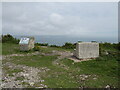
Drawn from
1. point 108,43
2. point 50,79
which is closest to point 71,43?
point 108,43

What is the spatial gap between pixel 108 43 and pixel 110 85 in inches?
760

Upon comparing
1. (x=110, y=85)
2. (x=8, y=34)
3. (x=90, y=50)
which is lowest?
(x=110, y=85)

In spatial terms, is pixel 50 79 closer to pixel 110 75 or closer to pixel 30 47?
pixel 110 75

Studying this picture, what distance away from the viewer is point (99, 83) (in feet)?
26.6

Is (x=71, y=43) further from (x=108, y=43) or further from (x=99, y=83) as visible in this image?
(x=99, y=83)

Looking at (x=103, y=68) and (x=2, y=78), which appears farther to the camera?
(x=103, y=68)

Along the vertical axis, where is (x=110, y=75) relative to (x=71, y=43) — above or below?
below

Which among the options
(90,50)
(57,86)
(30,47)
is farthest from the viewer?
(30,47)

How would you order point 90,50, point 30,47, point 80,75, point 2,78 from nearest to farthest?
1. point 2,78
2. point 80,75
3. point 90,50
4. point 30,47

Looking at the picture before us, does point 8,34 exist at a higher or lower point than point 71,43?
higher

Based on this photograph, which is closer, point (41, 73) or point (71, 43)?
point (41, 73)

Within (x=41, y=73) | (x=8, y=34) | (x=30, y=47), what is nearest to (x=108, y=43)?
(x=30, y=47)

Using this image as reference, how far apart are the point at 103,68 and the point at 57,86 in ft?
16.7

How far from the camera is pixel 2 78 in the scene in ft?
28.4
